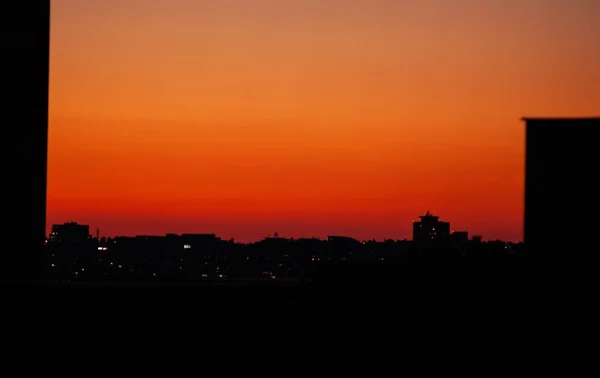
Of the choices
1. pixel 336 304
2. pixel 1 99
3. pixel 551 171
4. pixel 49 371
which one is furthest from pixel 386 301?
pixel 1 99

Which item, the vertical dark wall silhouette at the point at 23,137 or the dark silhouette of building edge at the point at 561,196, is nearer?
the dark silhouette of building edge at the point at 561,196

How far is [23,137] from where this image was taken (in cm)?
1552

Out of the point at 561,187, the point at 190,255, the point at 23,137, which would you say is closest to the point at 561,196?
the point at 561,187

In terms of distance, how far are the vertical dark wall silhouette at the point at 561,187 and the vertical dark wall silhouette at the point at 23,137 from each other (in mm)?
7821

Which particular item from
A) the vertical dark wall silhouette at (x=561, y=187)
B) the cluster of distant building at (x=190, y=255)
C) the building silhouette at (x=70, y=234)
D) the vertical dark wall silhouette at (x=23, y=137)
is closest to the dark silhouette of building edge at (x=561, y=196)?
the vertical dark wall silhouette at (x=561, y=187)

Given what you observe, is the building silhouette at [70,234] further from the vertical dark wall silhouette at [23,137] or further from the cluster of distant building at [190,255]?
the vertical dark wall silhouette at [23,137]

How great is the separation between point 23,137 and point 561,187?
8.47 metres

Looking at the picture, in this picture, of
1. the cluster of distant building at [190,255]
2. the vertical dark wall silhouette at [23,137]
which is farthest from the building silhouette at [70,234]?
the vertical dark wall silhouette at [23,137]

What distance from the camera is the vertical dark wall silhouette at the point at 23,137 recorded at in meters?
15.4

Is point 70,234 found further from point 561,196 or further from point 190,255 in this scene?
point 561,196

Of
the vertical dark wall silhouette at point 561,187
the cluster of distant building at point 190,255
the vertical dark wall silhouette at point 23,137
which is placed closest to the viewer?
the vertical dark wall silhouette at point 561,187

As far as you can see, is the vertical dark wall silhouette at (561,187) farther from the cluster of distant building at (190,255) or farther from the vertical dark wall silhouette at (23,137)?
A: the cluster of distant building at (190,255)

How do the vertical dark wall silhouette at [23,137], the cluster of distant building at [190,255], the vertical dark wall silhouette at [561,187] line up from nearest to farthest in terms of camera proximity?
1. the vertical dark wall silhouette at [561,187]
2. the vertical dark wall silhouette at [23,137]
3. the cluster of distant building at [190,255]

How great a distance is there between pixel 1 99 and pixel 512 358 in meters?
8.87
